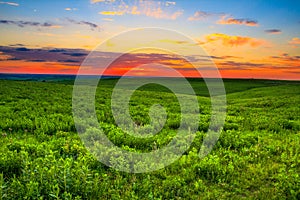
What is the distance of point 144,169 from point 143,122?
21.0ft

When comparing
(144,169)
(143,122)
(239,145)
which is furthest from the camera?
(143,122)

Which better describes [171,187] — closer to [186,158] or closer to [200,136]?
[186,158]

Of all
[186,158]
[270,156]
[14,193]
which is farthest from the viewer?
[270,156]

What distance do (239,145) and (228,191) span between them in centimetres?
369

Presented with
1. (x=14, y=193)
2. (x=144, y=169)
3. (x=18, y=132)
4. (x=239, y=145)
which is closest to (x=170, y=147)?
(x=144, y=169)

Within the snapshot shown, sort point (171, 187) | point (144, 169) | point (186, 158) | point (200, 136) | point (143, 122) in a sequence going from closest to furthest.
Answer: point (171, 187) → point (144, 169) → point (186, 158) → point (200, 136) → point (143, 122)

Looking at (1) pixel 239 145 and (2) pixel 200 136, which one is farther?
(2) pixel 200 136

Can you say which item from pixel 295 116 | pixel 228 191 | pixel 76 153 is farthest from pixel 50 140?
pixel 295 116

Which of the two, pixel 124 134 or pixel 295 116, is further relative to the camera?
pixel 295 116

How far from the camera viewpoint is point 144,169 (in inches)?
310

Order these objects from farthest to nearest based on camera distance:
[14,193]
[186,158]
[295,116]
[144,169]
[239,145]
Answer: [295,116]
[239,145]
[186,158]
[144,169]
[14,193]

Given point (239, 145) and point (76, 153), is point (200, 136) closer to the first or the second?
point (239, 145)

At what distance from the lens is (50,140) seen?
418 inches

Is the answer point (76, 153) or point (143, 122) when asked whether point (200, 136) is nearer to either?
point (143, 122)
